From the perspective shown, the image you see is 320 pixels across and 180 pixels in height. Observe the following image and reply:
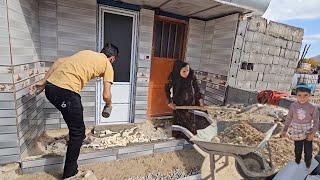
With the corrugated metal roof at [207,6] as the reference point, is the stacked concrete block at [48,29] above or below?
below

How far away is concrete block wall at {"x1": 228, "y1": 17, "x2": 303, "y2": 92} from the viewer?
17.1ft

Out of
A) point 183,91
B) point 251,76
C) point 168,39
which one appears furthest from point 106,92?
point 251,76

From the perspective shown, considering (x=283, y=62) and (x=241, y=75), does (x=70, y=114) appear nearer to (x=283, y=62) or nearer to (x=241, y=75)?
(x=241, y=75)

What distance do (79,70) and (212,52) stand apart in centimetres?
360

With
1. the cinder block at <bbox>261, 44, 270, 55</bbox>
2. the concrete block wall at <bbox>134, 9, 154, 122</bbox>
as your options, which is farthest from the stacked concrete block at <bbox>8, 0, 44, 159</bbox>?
the cinder block at <bbox>261, 44, 270, 55</bbox>

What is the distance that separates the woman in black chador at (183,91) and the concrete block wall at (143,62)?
1.12 metres

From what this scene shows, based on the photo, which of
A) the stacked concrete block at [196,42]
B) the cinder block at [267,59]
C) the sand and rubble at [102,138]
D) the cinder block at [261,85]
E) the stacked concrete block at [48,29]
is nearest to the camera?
the sand and rubble at [102,138]

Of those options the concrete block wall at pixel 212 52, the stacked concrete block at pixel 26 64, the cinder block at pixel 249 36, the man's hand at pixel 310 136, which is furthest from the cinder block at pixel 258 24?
the stacked concrete block at pixel 26 64

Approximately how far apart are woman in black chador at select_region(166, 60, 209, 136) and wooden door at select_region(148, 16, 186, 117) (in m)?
1.33

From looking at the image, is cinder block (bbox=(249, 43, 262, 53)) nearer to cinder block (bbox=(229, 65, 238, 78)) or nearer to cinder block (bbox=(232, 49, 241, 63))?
cinder block (bbox=(232, 49, 241, 63))

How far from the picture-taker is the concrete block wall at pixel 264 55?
5.20m

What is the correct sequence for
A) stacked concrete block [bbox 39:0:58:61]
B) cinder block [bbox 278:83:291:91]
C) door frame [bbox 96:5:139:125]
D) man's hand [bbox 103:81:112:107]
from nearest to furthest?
man's hand [bbox 103:81:112:107]
stacked concrete block [bbox 39:0:58:61]
door frame [bbox 96:5:139:125]
cinder block [bbox 278:83:291:91]

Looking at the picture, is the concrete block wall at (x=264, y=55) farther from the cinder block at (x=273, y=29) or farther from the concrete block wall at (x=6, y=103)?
the concrete block wall at (x=6, y=103)

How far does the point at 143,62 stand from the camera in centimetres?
509
